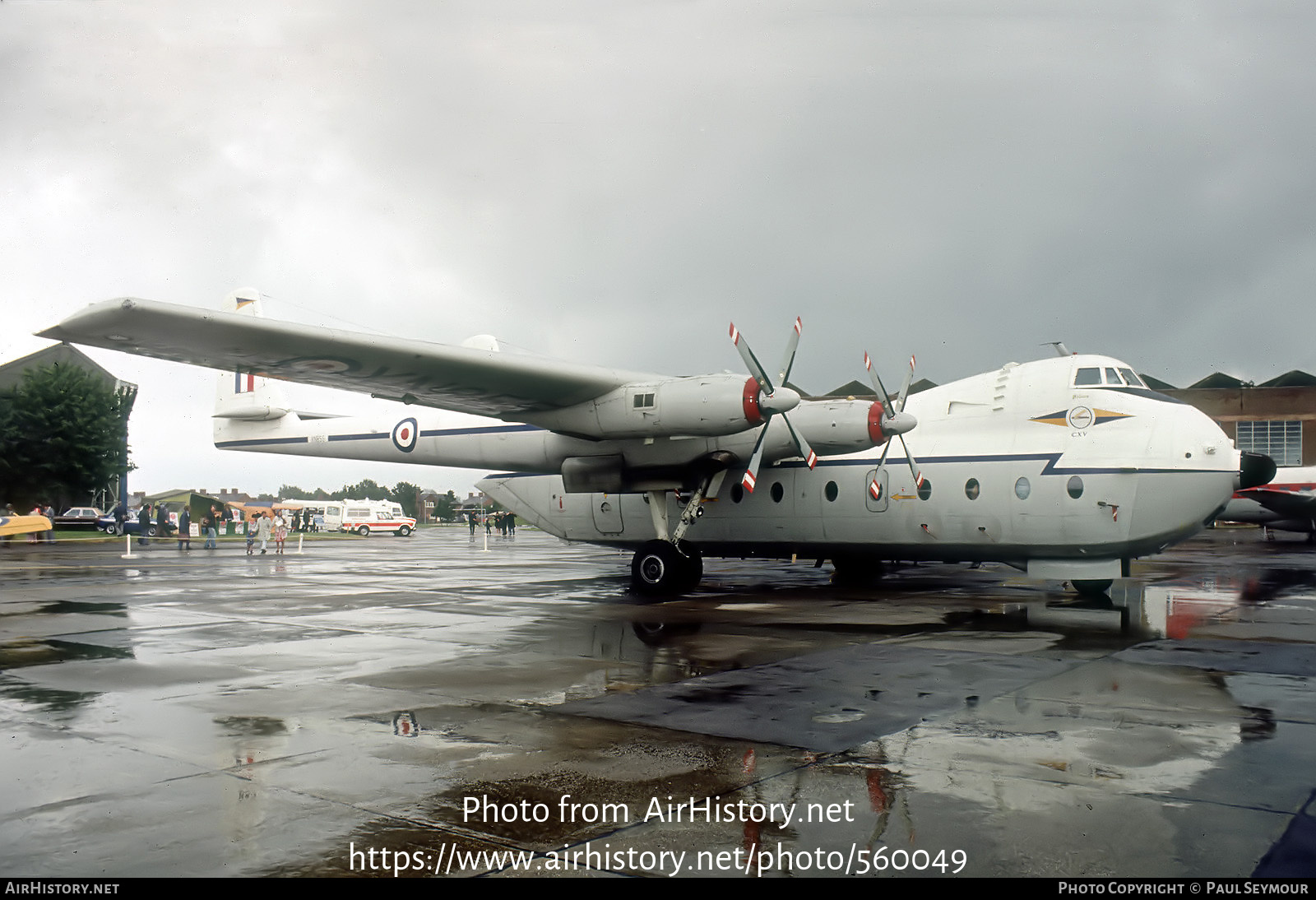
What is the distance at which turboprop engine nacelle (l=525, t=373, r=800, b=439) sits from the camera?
14.1 meters

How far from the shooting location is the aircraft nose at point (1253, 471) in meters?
14.5

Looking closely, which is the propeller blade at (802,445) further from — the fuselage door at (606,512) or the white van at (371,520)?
the white van at (371,520)

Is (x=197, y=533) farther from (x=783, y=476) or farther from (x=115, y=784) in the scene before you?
(x=115, y=784)

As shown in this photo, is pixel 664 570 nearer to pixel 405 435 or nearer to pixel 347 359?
pixel 347 359

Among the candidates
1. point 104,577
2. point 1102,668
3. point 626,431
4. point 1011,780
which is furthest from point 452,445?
point 1011,780

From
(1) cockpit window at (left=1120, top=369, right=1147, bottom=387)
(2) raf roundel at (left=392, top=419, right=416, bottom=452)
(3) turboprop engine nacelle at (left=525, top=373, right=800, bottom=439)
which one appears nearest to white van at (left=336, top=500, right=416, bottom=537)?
(2) raf roundel at (left=392, top=419, right=416, bottom=452)

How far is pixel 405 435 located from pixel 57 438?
46274 millimetres

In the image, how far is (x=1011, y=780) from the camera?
16.5ft

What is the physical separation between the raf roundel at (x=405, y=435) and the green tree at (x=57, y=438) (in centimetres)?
4532

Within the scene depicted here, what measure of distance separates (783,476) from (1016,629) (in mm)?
6664

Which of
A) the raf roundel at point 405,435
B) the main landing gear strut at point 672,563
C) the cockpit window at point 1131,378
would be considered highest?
the cockpit window at point 1131,378

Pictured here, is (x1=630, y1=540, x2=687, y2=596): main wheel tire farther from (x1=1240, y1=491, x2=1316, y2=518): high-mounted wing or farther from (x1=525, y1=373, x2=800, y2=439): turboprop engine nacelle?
(x1=1240, y1=491, x2=1316, y2=518): high-mounted wing

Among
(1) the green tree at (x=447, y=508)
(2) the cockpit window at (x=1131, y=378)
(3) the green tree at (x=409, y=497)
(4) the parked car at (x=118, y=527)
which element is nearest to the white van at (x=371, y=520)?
(4) the parked car at (x=118, y=527)

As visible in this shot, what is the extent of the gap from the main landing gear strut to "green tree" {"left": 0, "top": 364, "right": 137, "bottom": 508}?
5142cm
